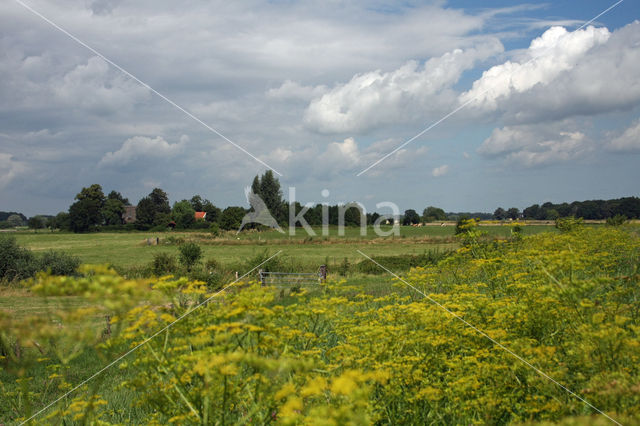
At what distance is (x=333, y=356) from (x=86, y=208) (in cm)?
315

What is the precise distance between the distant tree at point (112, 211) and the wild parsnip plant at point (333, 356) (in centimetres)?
193

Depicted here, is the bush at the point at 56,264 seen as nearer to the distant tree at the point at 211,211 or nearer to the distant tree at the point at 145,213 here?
the distant tree at the point at 145,213

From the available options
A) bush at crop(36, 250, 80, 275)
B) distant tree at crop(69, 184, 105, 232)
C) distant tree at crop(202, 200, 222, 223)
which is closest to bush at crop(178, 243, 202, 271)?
distant tree at crop(202, 200, 222, 223)

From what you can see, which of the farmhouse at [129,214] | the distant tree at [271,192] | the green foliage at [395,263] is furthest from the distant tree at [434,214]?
the farmhouse at [129,214]

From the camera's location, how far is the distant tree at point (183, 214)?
731cm

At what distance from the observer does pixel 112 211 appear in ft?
17.4

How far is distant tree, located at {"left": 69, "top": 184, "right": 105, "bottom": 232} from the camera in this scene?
4699 millimetres

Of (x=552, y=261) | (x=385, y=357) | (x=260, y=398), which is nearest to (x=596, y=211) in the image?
(x=552, y=261)

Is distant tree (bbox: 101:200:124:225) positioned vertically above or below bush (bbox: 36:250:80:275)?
above

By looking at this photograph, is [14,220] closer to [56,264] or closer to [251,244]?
[56,264]

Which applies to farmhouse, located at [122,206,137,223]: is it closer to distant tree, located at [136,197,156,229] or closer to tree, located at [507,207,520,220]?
distant tree, located at [136,197,156,229]

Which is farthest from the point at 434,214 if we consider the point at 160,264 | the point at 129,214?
the point at 129,214

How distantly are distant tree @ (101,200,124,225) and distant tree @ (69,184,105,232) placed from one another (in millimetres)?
75

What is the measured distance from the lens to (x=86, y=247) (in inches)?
249
